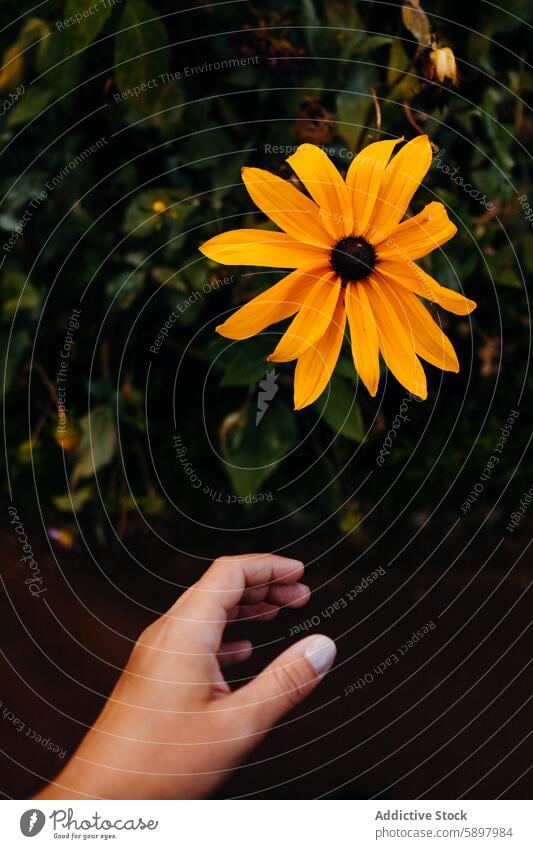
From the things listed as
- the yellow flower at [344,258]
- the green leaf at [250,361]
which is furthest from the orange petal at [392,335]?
the green leaf at [250,361]

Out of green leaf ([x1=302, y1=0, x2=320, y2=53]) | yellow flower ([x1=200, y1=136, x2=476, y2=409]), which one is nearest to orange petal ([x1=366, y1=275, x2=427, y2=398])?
yellow flower ([x1=200, y1=136, x2=476, y2=409])

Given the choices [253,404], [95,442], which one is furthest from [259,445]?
[95,442]

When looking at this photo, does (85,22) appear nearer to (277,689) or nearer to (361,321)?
(361,321)

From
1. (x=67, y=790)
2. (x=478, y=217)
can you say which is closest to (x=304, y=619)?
(x=67, y=790)

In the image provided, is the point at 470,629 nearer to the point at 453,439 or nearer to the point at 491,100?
the point at 453,439

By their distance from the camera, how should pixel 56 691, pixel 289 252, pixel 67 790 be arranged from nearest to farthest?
pixel 289 252 → pixel 67 790 → pixel 56 691
